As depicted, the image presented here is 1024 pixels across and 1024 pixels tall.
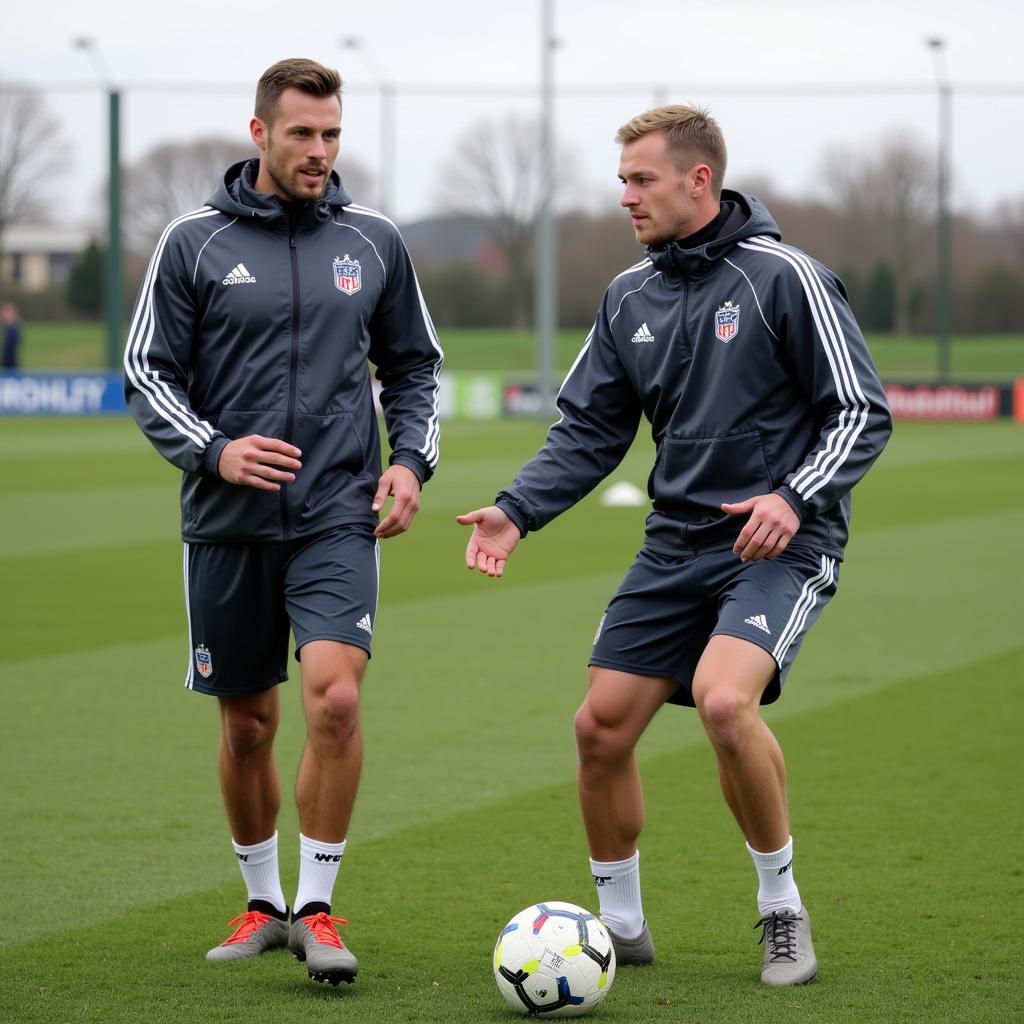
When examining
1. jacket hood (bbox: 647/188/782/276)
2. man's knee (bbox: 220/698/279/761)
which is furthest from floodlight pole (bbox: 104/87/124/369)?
jacket hood (bbox: 647/188/782/276)

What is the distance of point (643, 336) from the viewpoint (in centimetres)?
492

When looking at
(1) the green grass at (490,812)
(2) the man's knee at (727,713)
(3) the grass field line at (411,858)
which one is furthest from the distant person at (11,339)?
(2) the man's knee at (727,713)

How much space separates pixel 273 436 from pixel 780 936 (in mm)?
1876

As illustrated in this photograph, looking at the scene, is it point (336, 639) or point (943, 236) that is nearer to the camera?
point (336, 639)

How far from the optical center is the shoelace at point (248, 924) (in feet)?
16.2

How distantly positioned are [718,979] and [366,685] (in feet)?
15.0

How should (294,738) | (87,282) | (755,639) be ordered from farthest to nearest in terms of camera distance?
1. (87,282)
2. (294,738)
3. (755,639)

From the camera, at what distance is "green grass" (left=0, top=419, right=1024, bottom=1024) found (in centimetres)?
461

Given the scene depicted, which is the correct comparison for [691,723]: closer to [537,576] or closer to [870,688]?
[870,688]

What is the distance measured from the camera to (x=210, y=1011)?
439 centimetres

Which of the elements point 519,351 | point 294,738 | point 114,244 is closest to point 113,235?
point 114,244

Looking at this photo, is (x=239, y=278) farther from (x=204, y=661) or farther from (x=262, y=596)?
(x=204, y=661)

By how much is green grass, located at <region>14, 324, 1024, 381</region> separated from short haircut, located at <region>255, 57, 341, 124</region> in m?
37.5

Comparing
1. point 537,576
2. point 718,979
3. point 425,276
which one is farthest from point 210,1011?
point 425,276
